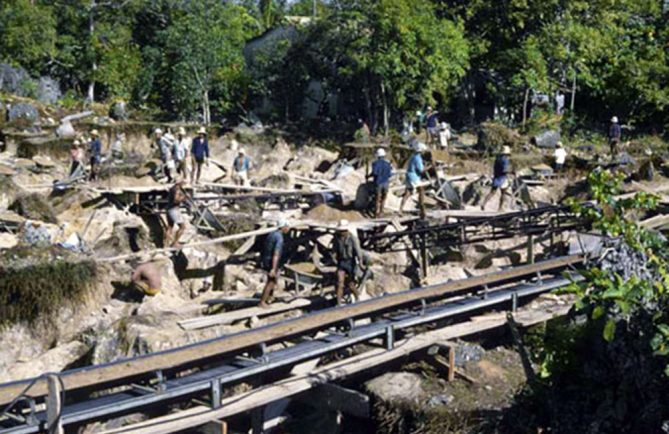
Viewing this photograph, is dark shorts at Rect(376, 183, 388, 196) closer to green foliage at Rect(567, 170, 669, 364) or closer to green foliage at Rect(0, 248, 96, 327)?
green foliage at Rect(0, 248, 96, 327)

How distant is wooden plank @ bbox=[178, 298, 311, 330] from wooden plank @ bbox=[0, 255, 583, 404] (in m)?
2.49

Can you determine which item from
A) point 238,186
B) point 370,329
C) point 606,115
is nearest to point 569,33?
point 606,115

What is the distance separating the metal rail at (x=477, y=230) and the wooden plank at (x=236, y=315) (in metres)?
3.11

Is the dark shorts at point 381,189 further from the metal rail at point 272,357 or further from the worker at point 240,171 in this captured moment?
the worker at point 240,171

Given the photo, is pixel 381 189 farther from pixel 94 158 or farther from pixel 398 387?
pixel 94 158

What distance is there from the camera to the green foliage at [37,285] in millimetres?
15305

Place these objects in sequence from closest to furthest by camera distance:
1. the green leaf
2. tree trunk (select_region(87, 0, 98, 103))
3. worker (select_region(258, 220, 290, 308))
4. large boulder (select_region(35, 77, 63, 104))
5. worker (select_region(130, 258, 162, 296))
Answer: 1. the green leaf
2. worker (select_region(258, 220, 290, 308))
3. worker (select_region(130, 258, 162, 296))
4. large boulder (select_region(35, 77, 63, 104))
5. tree trunk (select_region(87, 0, 98, 103))

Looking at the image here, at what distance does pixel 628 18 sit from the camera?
31438 millimetres

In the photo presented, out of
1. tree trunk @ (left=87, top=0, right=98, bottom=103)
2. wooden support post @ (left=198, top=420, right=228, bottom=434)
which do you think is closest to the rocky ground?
wooden support post @ (left=198, top=420, right=228, bottom=434)

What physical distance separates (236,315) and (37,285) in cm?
421

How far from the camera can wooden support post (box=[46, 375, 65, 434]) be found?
8.00m

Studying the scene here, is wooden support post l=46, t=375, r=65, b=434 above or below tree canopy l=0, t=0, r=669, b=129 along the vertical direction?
below

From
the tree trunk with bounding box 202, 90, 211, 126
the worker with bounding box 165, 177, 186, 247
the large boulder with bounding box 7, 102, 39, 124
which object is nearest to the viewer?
the worker with bounding box 165, 177, 186, 247

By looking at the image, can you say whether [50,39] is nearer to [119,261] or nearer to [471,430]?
[119,261]
